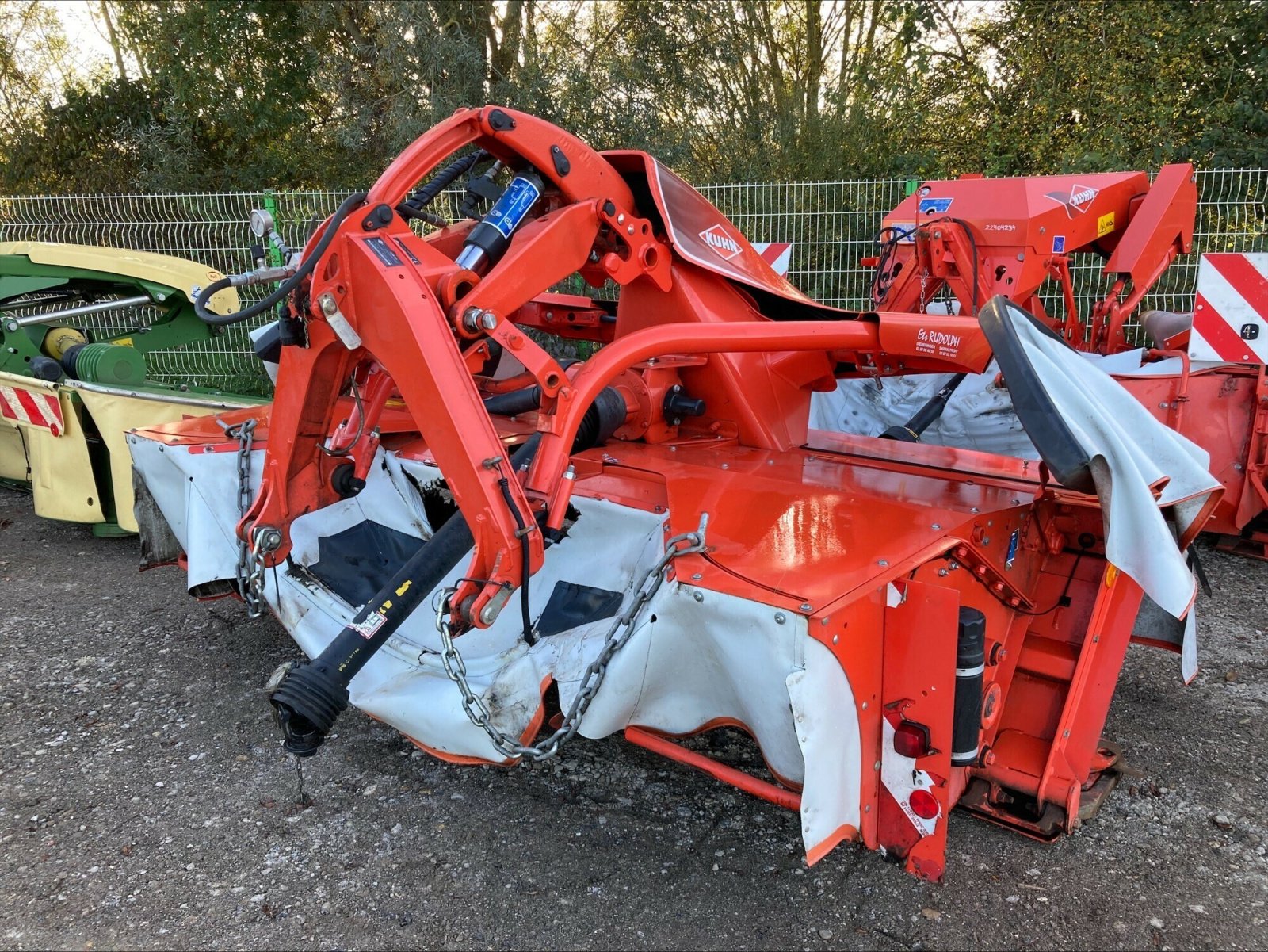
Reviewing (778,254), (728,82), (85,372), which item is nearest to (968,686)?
(85,372)

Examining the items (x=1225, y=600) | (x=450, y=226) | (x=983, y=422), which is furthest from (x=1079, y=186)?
(x=450, y=226)

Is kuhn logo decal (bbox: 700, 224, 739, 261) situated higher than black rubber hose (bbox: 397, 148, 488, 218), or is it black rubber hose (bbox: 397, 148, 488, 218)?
black rubber hose (bbox: 397, 148, 488, 218)

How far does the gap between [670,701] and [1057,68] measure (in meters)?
10.5

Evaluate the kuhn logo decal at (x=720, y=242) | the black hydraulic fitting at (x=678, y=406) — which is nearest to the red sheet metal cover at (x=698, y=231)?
the kuhn logo decal at (x=720, y=242)

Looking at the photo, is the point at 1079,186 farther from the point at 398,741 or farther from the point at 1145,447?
the point at 398,741

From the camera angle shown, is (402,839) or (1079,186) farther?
(1079,186)

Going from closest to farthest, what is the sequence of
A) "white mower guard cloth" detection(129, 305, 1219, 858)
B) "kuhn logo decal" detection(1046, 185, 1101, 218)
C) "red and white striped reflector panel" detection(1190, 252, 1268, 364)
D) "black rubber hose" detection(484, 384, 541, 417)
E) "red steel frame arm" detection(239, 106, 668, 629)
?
1. "white mower guard cloth" detection(129, 305, 1219, 858)
2. "red steel frame arm" detection(239, 106, 668, 629)
3. "black rubber hose" detection(484, 384, 541, 417)
4. "kuhn logo decal" detection(1046, 185, 1101, 218)
5. "red and white striped reflector panel" detection(1190, 252, 1268, 364)

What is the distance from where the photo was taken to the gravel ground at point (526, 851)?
2.34 meters

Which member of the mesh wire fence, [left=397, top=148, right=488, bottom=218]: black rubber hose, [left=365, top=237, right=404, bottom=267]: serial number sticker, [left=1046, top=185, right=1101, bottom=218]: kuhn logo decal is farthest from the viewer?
the mesh wire fence

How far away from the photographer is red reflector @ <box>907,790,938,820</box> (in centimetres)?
220

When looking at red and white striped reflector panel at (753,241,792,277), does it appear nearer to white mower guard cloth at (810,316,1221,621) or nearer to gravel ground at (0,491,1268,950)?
gravel ground at (0,491,1268,950)

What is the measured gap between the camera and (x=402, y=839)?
2.68m

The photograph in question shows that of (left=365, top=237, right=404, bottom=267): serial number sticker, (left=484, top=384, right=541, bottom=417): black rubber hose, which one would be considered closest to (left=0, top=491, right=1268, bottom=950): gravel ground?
(left=484, top=384, right=541, bottom=417): black rubber hose

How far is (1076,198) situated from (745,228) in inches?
128
